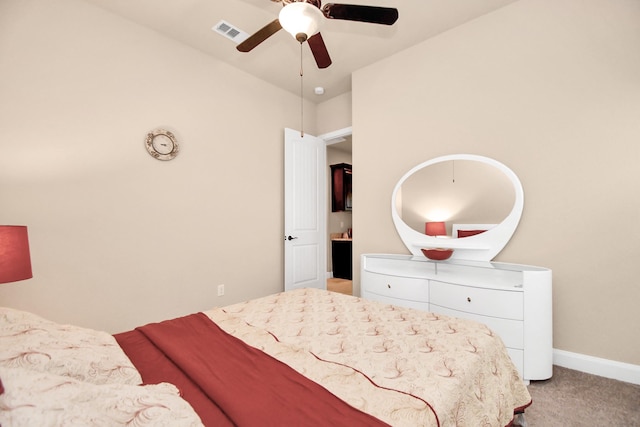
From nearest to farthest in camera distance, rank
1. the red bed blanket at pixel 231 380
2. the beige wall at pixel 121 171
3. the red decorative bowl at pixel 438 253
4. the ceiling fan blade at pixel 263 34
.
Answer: the red bed blanket at pixel 231 380
the ceiling fan blade at pixel 263 34
the beige wall at pixel 121 171
the red decorative bowl at pixel 438 253

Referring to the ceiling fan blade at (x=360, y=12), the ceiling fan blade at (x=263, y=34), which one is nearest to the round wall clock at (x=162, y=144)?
the ceiling fan blade at (x=263, y=34)

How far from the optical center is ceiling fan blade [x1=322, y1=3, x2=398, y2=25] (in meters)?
1.68

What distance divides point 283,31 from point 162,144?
1.64 metres

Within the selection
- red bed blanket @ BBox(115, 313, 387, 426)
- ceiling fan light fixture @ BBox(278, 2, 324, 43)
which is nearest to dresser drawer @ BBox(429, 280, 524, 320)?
red bed blanket @ BBox(115, 313, 387, 426)

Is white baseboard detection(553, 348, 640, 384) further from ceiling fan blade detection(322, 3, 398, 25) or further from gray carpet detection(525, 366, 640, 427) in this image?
ceiling fan blade detection(322, 3, 398, 25)

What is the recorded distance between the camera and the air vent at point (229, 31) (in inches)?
107

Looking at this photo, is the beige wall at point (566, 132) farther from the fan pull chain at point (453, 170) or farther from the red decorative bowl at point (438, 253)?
the red decorative bowl at point (438, 253)

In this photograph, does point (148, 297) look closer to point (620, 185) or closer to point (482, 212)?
point (482, 212)

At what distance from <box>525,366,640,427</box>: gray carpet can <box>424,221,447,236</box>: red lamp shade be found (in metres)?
1.34

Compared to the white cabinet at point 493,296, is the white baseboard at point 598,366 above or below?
below

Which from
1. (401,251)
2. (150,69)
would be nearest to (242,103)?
(150,69)

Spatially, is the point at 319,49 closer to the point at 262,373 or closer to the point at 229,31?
the point at 229,31

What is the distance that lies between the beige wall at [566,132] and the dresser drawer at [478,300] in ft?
1.74

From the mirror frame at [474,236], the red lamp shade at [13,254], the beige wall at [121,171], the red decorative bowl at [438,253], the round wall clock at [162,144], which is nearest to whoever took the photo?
the red lamp shade at [13,254]
